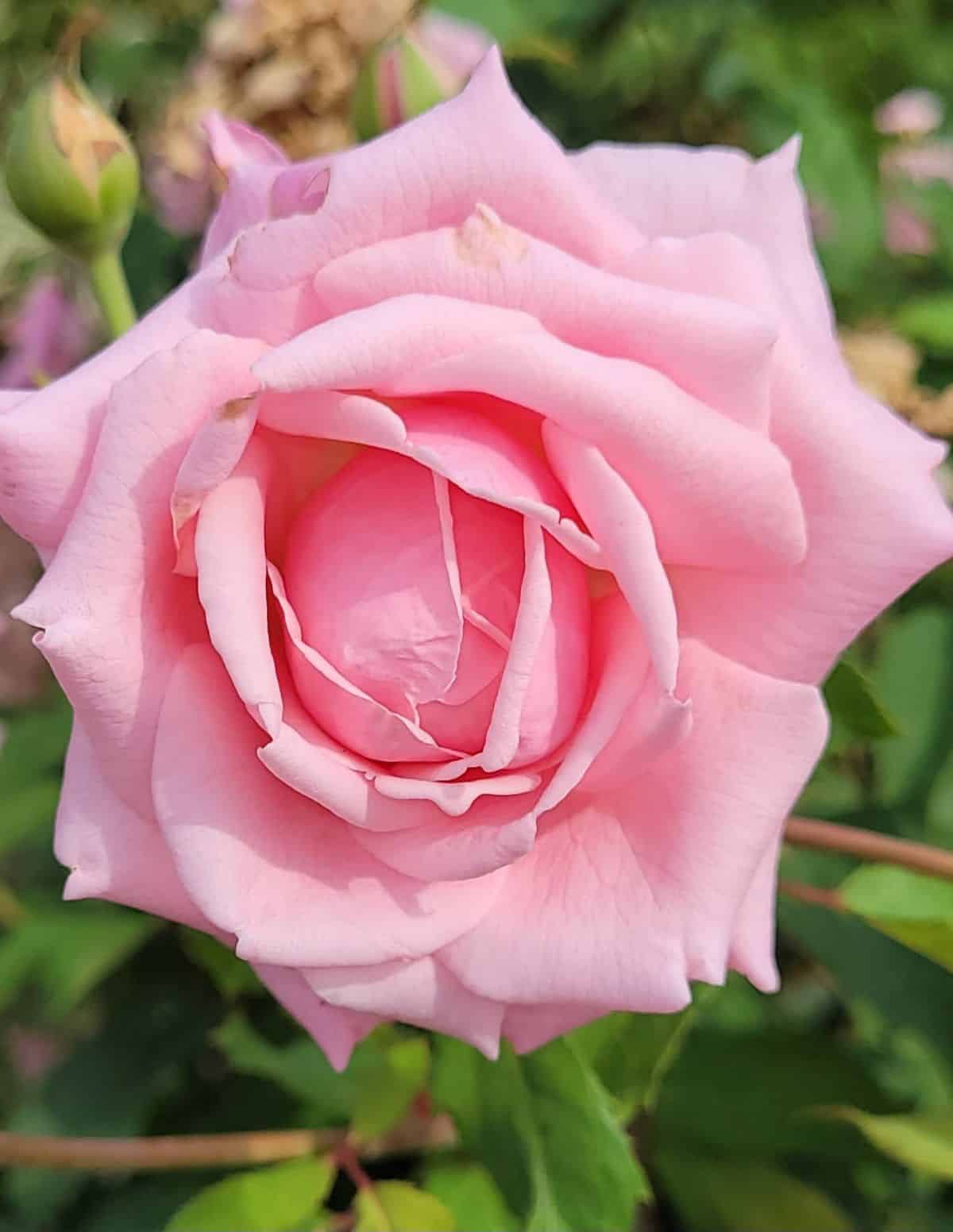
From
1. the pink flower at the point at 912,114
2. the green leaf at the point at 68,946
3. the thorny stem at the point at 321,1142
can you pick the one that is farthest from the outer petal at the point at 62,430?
the pink flower at the point at 912,114

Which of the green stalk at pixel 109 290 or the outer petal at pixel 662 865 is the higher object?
the green stalk at pixel 109 290

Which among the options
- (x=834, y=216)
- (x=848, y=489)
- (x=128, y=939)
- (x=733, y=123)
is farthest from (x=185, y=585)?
(x=733, y=123)

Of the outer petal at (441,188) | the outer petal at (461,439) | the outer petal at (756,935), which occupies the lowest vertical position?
the outer petal at (756,935)

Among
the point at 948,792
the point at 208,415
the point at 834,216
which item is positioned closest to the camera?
the point at 208,415

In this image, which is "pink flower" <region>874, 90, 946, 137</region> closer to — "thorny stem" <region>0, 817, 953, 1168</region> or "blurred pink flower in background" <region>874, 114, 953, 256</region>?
"blurred pink flower in background" <region>874, 114, 953, 256</region>

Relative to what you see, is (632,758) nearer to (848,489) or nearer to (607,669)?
(607,669)

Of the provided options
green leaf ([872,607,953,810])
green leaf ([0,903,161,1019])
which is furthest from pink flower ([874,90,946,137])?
green leaf ([0,903,161,1019])

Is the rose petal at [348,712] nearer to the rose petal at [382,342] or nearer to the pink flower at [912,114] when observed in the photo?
the rose petal at [382,342]
